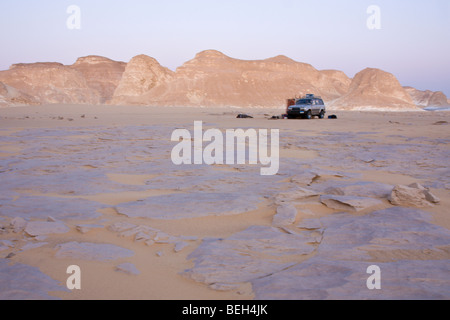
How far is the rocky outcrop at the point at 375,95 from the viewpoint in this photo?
64.4m

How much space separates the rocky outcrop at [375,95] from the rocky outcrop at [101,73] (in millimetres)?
70654

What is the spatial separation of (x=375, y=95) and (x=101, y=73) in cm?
8765

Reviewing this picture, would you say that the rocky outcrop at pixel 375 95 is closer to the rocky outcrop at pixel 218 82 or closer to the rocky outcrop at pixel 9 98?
the rocky outcrop at pixel 218 82

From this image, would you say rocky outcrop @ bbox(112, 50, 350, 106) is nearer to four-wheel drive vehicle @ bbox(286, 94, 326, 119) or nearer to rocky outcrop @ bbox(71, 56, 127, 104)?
rocky outcrop @ bbox(71, 56, 127, 104)

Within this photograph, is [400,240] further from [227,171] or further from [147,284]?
[227,171]

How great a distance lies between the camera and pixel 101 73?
120875mm

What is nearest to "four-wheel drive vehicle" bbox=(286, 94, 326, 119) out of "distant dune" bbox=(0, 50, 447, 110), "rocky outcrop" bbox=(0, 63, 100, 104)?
"distant dune" bbox=(0, 50, 447, 110)

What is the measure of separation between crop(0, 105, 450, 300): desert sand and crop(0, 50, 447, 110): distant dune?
68.3 metres

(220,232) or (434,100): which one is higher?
(434,100)

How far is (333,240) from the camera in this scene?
10.8ft

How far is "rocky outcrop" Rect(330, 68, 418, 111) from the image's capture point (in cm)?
6444

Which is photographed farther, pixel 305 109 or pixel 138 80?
pixel 138 80

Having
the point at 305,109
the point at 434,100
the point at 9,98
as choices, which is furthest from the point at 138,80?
the point at 434,100

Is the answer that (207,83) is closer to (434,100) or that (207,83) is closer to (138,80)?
(138,80)
